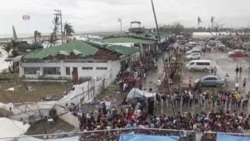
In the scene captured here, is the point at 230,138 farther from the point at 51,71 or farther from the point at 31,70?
the point at 31,70

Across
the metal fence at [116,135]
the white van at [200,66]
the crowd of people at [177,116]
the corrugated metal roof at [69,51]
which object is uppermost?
the corrugated metal roof at [69,51]

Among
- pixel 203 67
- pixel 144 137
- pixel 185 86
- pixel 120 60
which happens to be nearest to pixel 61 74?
pixel 120 60

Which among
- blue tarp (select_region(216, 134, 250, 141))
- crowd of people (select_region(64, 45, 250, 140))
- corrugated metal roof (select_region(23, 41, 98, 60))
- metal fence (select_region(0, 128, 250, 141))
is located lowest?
crowd of people (select_region(64, 45, 250, 140))

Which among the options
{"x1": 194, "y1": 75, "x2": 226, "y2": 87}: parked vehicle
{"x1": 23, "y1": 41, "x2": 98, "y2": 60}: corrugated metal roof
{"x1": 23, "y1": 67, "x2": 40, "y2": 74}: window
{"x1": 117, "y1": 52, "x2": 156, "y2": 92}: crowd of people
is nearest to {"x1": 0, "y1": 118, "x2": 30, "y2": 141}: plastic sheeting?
{"x1": 117, "y1": 52, "x2": 156, "y2": 92}: crowd of people

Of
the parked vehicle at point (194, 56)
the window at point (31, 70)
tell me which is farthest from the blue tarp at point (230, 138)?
the parked vehicle at point (194, 56)

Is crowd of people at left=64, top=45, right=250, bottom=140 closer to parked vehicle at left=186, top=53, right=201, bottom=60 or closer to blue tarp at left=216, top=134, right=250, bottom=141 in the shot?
blue tarp at left=216, top=134, right=250, bottom=141

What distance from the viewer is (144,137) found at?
10.9 m

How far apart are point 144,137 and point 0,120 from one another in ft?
27.8

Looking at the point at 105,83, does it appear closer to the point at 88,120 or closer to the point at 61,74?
the point at 61,74

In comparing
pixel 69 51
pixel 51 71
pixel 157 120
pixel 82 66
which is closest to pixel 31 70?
pixel 51 71

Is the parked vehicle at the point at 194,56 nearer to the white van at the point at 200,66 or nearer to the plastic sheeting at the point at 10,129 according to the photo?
the white van at the point at 200,66

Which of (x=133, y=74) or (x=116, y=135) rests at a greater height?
(x=116, y=135)

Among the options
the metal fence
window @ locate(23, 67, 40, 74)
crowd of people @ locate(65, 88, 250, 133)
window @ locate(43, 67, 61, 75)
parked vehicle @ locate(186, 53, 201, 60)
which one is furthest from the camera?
parked vehicle @ locate(186, 53, 201, 60)

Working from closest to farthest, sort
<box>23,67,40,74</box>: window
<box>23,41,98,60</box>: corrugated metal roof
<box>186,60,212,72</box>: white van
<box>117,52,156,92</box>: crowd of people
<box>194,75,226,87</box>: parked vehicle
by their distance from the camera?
1. <box>117,52,156,92</box>: crowd of people
2. <box>194,75,226,87</box>: parked vehicle
3. <box>23,41,98,60</box>: corrugated metal roof
4. <box>23,67,40,74</box>: window
5. <box>186,60,212,72</box>: white van
